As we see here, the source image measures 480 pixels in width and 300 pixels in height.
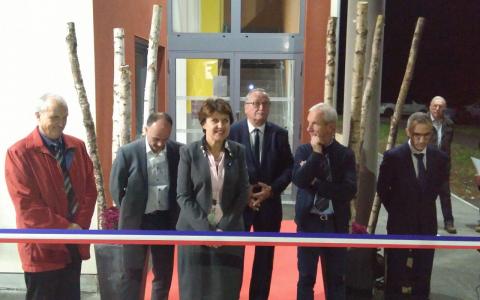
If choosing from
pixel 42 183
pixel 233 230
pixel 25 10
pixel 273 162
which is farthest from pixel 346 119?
pixel 25 10

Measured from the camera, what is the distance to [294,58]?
749 centimetres

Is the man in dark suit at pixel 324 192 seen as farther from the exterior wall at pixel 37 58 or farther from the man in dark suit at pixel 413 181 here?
the exterior wall at pixel 37 58

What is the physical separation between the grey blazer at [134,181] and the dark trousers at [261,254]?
60 cm

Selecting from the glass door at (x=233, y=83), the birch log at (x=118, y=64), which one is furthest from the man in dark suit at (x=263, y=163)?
the glass door at (x=233, y=83)

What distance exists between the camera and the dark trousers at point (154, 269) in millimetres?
3529

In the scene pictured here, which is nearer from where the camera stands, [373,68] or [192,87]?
[373,68]

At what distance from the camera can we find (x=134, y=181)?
3.42 metres

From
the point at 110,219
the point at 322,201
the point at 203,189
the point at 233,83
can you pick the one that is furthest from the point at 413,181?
the point at 233,83

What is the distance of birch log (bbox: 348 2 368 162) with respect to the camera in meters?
4.00

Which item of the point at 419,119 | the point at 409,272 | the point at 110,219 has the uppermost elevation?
the point at 419,119

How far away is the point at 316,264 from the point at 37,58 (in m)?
2.88

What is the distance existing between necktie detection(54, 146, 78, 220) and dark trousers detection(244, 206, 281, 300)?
118 cm

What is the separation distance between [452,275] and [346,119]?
2.02 meters

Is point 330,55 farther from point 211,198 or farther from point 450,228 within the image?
point 450,228
